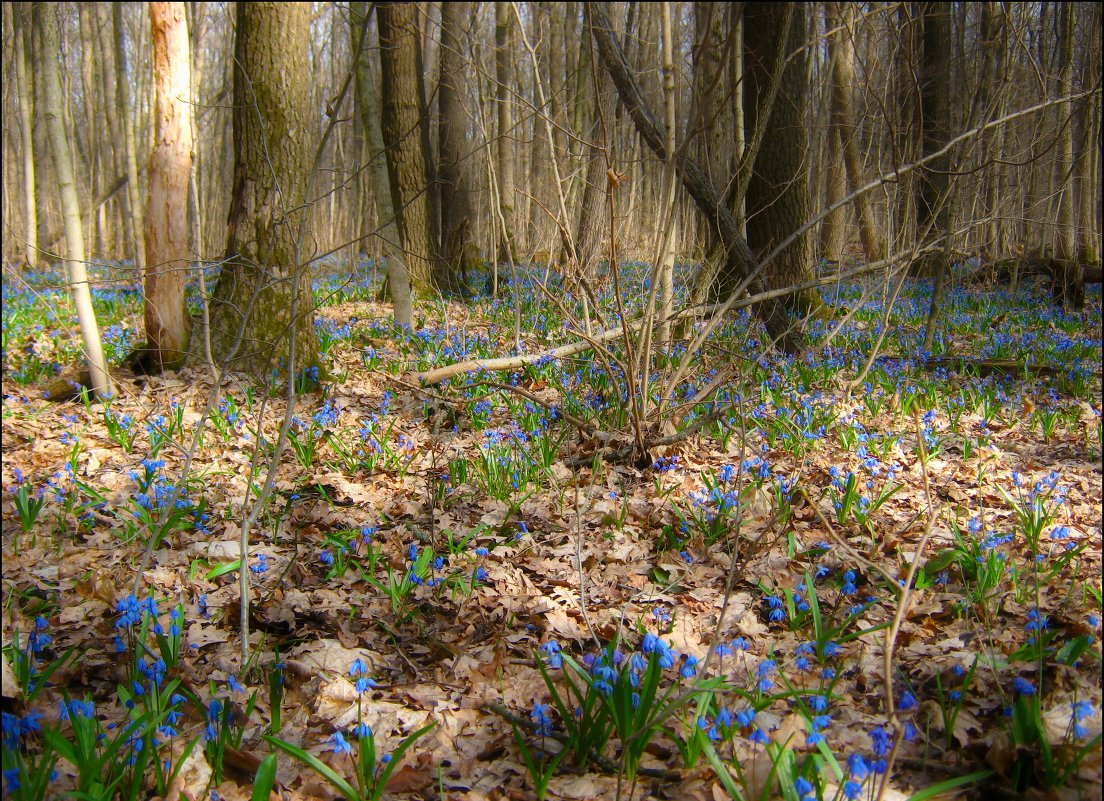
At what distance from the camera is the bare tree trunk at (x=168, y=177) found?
203 inches

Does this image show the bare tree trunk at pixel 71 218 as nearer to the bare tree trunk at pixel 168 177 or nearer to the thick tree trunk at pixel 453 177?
the bare tree trunk at pixel 168 177

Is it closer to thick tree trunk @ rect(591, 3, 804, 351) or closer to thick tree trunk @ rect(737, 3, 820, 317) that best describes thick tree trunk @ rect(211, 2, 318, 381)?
thick tree trunk @ rect(591, 3, 804, 351)

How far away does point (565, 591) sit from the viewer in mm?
2840

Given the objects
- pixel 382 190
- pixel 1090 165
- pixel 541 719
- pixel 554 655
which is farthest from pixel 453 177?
pixel 1090 165

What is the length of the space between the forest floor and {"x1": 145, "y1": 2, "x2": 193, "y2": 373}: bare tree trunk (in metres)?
0.46

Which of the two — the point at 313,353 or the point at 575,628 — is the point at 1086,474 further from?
the point at 313,353

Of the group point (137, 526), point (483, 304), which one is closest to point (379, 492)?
point (137, 526)

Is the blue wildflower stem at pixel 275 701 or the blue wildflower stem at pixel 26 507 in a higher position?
the blue wildflower stem at pixel 26 507

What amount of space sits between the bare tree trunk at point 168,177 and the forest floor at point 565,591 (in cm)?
46

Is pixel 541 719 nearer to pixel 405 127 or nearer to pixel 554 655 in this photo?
pixel 554 655

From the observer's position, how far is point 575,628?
256cm

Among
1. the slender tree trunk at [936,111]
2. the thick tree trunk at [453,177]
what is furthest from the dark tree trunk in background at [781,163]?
the thick tree trunk at [453,177]

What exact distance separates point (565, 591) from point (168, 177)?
4400 millimetres

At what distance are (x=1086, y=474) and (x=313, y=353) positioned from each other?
15.8 ft
